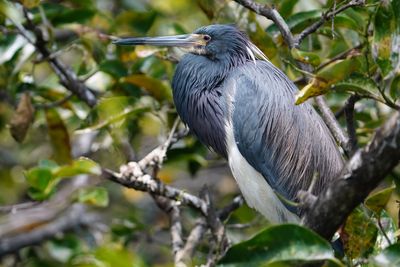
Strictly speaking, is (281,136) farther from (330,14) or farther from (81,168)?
(81,168)

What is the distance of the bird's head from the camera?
12.8ft

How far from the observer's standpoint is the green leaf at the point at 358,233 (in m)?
2.53

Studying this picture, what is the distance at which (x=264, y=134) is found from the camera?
3.64m

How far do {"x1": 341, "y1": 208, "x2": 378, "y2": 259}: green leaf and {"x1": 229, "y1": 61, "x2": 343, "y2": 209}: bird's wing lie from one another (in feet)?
3.28

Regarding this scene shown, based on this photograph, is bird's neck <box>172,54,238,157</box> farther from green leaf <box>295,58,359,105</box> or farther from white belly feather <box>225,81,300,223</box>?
green leaf <box>295,58,359,105</box>

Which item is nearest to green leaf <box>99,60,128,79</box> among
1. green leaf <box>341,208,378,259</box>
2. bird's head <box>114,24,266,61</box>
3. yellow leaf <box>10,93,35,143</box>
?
bird's head <box>114,24,266,61</box>

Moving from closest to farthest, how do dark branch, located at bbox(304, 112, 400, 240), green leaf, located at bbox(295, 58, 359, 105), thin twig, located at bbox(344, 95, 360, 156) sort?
dark branch, located at bbox(304, 112, 400, 240)
green leaf, located at bbox(295, 58, 359, 105)
thin twig, located at bbox(344, 95, 360, 156)

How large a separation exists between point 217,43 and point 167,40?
0.84ft

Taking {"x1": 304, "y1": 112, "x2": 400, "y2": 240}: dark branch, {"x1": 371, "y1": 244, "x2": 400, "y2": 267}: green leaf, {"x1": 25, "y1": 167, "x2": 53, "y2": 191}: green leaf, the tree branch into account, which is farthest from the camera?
the tree branch

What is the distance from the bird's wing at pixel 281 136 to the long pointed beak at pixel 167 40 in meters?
0.45

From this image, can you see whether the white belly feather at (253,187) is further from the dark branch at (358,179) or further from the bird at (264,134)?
the dark branch at (358,179)

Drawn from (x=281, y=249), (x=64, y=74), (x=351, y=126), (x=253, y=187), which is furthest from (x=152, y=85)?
(x=281, y=249)

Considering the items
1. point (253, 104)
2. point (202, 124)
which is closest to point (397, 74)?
point (253, 104)

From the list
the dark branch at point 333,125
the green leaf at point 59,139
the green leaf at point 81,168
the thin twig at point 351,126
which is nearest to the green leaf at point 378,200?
the thin twig at point 351,126
